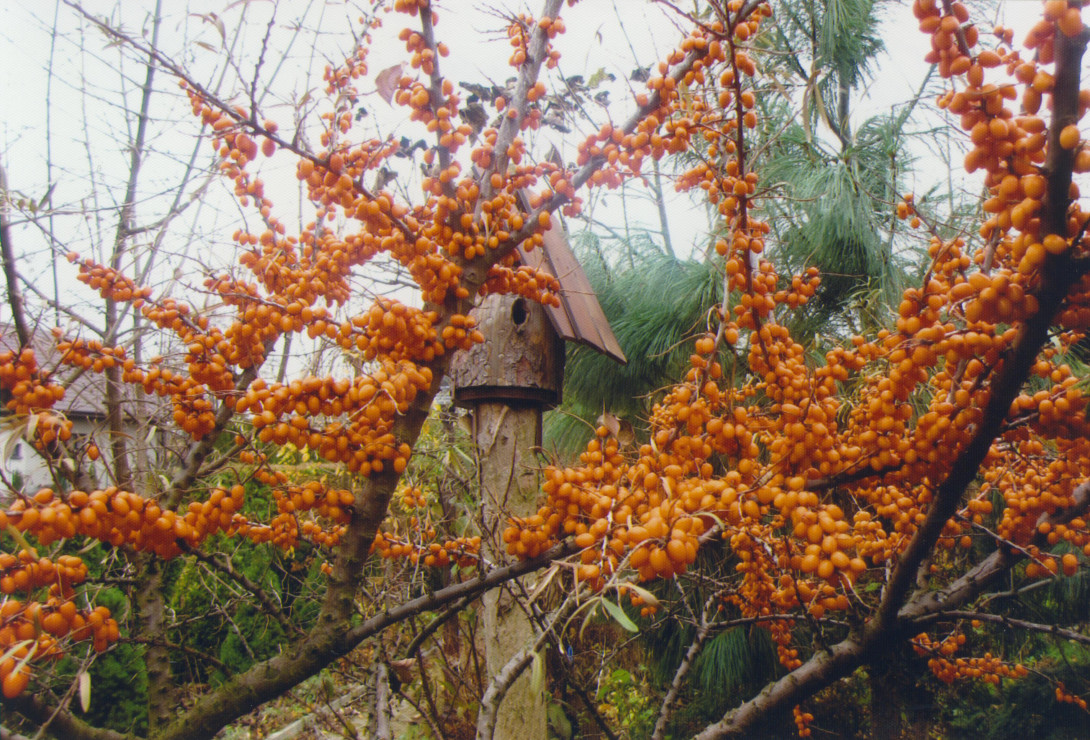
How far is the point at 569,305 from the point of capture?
8.24 feet

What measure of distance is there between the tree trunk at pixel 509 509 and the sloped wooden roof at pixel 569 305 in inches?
15.7

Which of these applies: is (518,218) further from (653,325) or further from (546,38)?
(653,325)

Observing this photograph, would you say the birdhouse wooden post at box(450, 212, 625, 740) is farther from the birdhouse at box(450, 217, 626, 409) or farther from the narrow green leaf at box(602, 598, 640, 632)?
the narrow green leaf at box(602, 598, 640, 632)

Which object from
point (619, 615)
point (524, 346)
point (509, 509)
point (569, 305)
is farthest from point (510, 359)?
point (619, 615)

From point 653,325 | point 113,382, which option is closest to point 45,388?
point 113,382

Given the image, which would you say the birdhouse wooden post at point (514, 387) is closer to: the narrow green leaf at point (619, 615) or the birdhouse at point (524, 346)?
the birdhouse at point (524, 346)

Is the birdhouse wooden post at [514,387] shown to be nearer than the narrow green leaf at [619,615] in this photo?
No

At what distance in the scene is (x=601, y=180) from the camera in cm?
160

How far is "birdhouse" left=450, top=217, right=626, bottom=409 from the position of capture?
2508 millimetres

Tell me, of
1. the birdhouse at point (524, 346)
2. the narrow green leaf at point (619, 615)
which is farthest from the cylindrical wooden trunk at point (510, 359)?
the narrow green leaf at point (619, 615)

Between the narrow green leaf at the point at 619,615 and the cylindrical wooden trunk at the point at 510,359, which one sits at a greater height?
the cylindrical wooden trunk at the point at 510,359

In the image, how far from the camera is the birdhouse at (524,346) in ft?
8.23

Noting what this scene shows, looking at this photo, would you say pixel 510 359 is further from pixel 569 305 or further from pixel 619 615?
pixel 619 615

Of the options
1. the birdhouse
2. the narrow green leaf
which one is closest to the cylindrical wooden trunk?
the birdhouse
